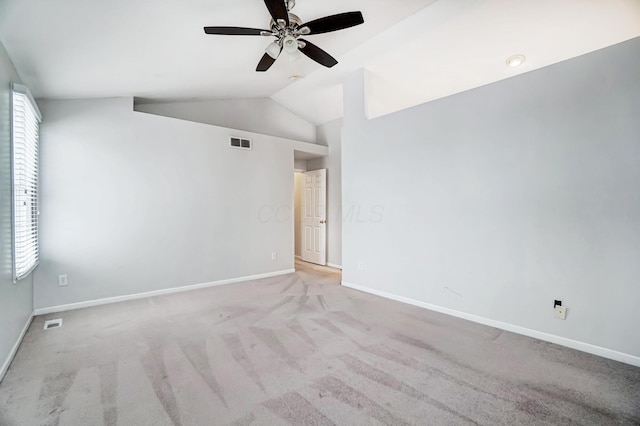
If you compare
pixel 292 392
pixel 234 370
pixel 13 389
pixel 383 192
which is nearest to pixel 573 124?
pixel 383 192

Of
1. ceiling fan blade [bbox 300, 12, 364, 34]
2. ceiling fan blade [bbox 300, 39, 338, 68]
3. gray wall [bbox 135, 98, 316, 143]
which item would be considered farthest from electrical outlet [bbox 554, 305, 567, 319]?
gray wall [bbox 135, 98, 316, 143]

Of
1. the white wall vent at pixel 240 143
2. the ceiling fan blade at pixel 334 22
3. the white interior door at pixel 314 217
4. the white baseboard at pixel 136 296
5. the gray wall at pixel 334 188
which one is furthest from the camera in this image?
the white interior door at pixel 314 217

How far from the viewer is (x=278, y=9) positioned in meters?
2.15

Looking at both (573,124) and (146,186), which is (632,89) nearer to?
(573,124)

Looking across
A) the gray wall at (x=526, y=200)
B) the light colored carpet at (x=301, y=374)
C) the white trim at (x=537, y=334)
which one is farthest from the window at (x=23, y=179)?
the white trim at (x=537, y=334)

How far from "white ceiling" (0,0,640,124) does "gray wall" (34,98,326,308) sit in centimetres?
52

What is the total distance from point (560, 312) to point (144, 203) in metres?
5.06

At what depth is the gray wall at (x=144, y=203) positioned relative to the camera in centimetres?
346

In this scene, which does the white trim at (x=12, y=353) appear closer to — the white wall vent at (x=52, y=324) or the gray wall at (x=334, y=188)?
the white wall vent at (x=52, y=324)

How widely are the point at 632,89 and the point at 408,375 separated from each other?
2.90 meters

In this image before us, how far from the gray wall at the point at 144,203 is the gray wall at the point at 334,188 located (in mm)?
1286

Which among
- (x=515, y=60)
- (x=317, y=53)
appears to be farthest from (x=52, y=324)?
(x=515, y=60)

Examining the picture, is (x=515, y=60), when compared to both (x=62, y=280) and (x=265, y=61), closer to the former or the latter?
(x=265, y=61)

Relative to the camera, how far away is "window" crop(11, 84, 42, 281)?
8.18 feet
